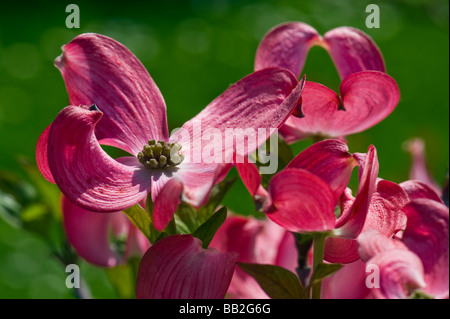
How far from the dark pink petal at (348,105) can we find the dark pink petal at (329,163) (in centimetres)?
6

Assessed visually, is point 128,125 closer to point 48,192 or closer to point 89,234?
point 89,234

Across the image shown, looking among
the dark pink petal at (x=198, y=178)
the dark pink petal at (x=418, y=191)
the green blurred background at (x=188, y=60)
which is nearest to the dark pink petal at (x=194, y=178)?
the dark pink petal at (x=198, y=178)

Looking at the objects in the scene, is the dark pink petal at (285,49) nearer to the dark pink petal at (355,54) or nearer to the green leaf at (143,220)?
the dark pink petal at (355,54)

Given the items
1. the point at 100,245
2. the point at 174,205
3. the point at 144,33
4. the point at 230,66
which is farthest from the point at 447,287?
the point at 144,33

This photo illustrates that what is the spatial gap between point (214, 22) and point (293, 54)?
12.1ft

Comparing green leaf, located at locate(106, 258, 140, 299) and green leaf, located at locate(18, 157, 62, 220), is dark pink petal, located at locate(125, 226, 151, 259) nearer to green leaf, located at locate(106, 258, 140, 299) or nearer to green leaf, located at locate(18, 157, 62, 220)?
green leaf, located at locate(106, 258, 140, 299)

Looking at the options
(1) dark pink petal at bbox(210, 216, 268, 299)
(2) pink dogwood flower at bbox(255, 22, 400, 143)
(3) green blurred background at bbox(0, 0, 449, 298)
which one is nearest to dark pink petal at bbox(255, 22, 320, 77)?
(2) pink dogwood flower at bbox(255, 22, 400, 143)

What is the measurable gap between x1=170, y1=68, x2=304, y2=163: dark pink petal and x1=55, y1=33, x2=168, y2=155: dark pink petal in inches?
1.5

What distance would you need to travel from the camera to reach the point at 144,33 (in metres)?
3.87

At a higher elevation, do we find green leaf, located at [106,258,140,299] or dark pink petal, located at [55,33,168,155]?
dark pink petal, located at [55,33,168,155]

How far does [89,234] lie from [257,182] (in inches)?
8.3

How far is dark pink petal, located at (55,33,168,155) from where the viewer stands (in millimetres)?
405

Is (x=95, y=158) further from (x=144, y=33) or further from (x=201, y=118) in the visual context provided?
(x=144, y=33)
